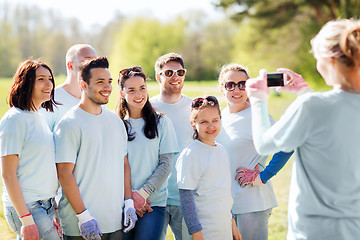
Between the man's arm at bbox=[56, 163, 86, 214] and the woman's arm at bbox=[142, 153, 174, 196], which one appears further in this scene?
the woman's arm at bbox=[142, 153, 174, 196]

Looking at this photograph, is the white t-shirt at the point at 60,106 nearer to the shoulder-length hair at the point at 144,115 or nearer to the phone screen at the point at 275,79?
the shoulder-length hair at the point at 144,115

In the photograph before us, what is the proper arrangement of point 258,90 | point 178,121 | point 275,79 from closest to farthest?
point 258,90, point 275,79, point 178,121

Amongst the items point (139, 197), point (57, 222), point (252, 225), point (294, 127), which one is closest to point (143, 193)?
point (139, 197)

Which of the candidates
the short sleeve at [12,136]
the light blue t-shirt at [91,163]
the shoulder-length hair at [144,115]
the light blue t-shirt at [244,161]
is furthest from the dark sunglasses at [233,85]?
the short sleeve at [12,136]

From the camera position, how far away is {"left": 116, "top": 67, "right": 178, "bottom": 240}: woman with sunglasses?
3.47 metres

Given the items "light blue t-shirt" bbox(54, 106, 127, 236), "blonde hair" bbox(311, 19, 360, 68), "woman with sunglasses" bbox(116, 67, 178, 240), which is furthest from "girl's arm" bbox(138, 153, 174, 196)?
"blonde hair" bbox(311, 19, 360, 68)

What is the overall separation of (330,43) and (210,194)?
4.84 feet

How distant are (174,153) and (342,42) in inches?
75.4

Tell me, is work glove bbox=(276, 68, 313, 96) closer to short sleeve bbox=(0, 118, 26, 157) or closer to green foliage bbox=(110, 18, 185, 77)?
short sleeve bbox=(0, 118, 26, 157)

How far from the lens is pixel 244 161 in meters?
3.56

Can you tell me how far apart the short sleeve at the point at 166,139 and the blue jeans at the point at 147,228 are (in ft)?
1.64

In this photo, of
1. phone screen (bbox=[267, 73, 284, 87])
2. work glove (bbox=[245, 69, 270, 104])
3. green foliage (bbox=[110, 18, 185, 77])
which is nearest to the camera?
work glove (bbox=[245, 69, 270, 104])

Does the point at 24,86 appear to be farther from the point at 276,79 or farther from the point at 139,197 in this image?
the point at 276,79

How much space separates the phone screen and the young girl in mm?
731
